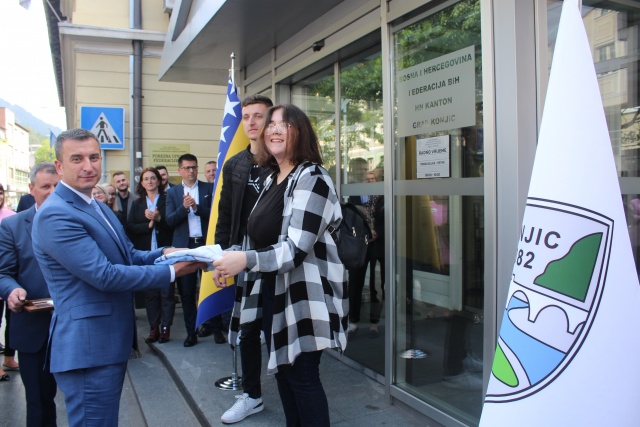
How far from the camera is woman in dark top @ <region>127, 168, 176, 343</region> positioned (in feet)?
17.9

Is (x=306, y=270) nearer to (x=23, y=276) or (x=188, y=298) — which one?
(x=23, y=276)

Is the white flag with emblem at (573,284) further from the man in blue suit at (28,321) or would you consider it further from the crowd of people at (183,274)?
the man in blue suit at (28,321)

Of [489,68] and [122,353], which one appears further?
[489,68]

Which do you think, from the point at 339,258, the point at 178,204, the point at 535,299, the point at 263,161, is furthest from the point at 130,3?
the point at 535,299

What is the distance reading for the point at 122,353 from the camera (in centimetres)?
225

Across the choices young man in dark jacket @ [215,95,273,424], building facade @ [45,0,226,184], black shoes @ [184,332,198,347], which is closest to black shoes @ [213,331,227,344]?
black shoes @ [184,332,198,347]

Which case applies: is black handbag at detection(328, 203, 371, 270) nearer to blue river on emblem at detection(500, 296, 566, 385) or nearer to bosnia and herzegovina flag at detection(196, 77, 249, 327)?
blue river on emblem at detection(500, 296, 566, 385)

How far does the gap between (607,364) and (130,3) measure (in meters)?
10.4

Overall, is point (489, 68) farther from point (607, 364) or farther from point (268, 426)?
point (268, 426)

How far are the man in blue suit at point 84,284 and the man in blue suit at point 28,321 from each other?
851mm

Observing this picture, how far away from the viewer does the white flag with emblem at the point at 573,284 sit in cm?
134

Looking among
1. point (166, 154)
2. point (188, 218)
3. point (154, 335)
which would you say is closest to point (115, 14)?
point (166, 154)

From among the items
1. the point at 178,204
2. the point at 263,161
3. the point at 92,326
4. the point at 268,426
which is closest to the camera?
the point at 92,326

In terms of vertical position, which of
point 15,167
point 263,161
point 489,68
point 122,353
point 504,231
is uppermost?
point 15,167
